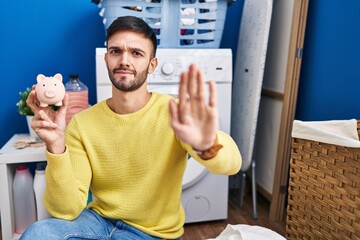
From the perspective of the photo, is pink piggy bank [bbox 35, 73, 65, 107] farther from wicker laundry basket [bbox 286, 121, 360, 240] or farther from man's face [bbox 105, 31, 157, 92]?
wicker laundry basket [bbox 286, 121, 360, 240]

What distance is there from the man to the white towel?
41cm

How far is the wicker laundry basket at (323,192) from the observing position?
3.29 ft

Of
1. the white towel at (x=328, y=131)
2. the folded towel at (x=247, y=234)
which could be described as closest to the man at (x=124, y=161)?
the folded towel at (x=247, y=234)

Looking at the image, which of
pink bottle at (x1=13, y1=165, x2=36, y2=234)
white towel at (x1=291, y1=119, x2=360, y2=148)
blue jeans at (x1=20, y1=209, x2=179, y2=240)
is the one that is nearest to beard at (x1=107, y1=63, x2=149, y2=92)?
blue jeans at (x1=20, y1=209, x2=179, y2=240)

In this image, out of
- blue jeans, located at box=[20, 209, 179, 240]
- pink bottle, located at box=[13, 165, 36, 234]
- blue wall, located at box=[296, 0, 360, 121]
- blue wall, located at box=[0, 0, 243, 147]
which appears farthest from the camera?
blue wall, located at box=[0, 0, 243, 147]

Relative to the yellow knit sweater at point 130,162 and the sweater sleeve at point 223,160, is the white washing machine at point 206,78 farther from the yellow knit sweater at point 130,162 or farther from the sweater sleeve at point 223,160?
the sweater sleeve at point 223,160

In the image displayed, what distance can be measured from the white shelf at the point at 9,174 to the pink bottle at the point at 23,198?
2 centimetres

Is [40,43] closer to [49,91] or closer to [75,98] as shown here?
[75,98]

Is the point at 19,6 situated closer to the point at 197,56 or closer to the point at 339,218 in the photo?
the point at 197,56

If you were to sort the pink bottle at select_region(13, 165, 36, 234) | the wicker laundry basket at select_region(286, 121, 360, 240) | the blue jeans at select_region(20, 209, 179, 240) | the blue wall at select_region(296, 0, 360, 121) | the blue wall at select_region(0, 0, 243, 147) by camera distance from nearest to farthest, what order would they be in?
1. the blue jeans at select_region(20, 209, 179, 240)
2. the wicker laundry basket at select_region(286, 121, 360, 240)
3. the blue wall at select_region(296, 0, 360, 121)
4. the pink bottle at select_region(13, 165, 36, 234)
5. the blue wall at select_region(0, 0, 243, 147)

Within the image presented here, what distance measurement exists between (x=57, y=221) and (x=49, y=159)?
0.18 meters

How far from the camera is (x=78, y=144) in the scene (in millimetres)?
1044

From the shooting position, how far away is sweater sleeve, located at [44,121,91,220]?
3.01ft

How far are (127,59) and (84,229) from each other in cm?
50
